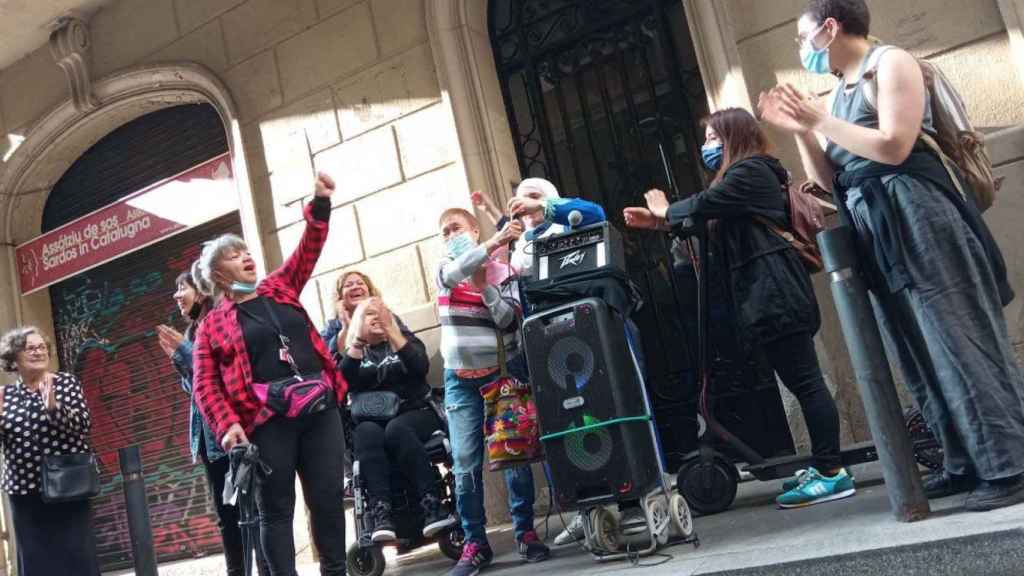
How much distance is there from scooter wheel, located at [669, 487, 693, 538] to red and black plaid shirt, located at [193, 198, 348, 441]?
4.79ft

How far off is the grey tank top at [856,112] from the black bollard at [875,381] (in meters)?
0.26

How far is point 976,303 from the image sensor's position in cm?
299

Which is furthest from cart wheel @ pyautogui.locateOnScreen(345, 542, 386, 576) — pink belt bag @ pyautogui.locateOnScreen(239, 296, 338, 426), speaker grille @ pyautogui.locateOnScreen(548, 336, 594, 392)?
speaker grille @ pyautogui.locateOnScreen(548, 336, 594, 392)

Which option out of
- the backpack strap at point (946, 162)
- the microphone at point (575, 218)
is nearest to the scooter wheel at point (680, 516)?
the microphone at point (575, 218)

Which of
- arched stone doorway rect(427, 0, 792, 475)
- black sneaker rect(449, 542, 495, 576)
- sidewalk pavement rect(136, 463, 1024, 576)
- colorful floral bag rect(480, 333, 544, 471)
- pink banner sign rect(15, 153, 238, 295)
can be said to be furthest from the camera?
pink banner sign rect(15, 153, 238, 295)

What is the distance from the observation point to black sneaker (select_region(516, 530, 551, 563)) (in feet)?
13.7

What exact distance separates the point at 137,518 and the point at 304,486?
1.72 m

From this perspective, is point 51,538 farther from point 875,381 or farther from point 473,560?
point 875,381

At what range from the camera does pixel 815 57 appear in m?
3.34

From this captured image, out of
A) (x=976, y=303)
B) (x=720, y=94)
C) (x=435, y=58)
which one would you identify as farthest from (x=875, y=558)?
(x=435, y=58)

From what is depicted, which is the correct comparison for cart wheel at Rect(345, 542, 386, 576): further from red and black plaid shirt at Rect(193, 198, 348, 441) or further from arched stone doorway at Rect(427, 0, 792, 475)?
arched stone doorway at Rect(427, 0, 792, 475)

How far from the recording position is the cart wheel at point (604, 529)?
3.66 meters

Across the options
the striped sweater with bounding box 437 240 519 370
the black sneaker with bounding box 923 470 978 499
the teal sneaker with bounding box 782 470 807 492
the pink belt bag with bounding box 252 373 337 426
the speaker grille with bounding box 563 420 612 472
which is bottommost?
the black sneaker with bounding box 923 470 978 499

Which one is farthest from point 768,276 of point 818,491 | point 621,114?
point 621,114
